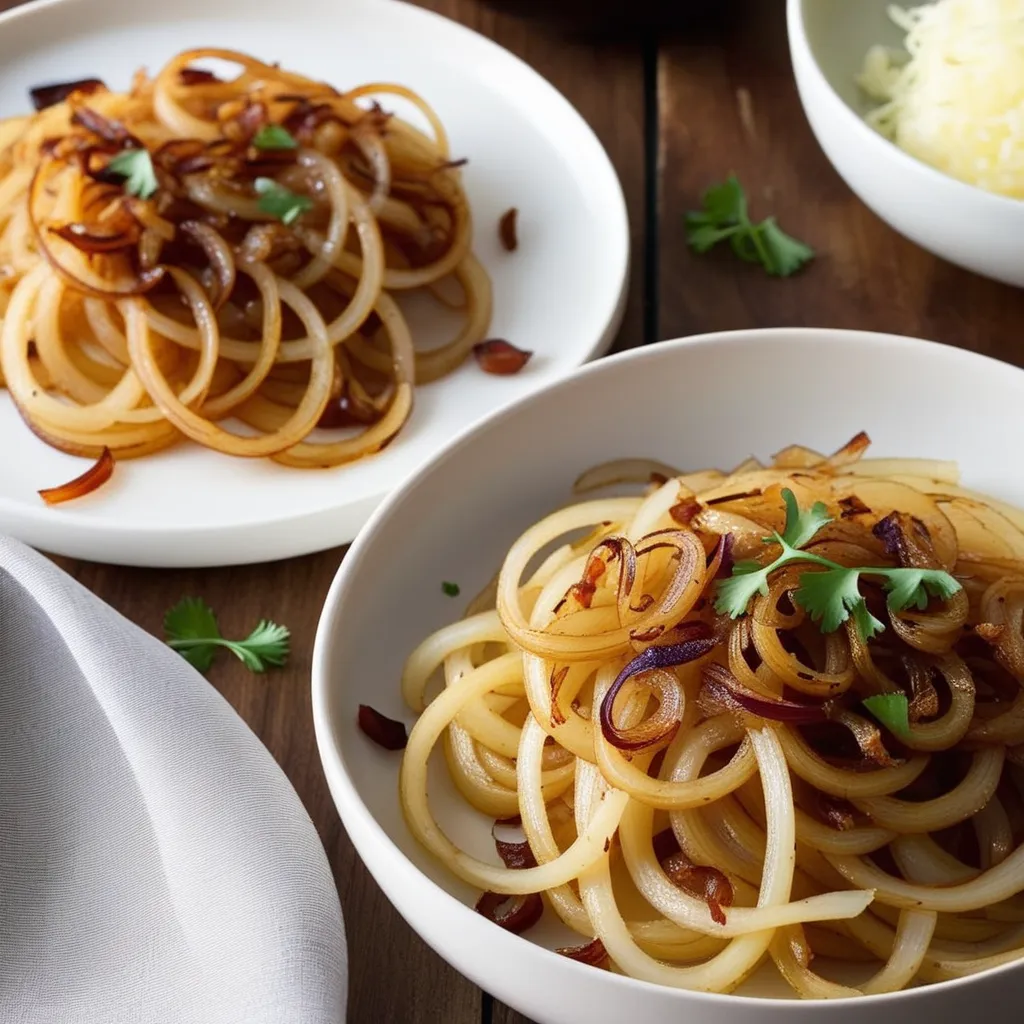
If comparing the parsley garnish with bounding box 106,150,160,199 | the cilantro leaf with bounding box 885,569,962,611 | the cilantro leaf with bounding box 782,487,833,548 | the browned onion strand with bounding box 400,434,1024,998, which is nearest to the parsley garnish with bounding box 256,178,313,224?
the parsley garnish with bounding box 106,150,160,199

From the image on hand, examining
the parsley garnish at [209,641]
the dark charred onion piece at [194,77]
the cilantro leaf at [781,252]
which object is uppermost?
the dark charred onion piece at [194,77]

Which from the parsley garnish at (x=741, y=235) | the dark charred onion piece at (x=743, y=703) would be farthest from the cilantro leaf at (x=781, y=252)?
the dark charred onion piece at (x=743, y=703)

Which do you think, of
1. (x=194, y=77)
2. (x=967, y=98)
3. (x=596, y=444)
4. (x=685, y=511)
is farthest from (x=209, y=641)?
(x=967, y=98)

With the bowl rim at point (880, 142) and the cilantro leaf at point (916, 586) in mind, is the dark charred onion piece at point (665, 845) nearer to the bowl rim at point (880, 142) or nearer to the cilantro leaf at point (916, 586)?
the cilantro leaf at point (916, 586)

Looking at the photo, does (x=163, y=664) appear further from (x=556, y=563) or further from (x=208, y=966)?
(x=556, y=563)

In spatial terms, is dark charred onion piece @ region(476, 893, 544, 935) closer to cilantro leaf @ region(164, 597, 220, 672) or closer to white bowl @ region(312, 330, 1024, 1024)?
white bowl @ region(312, 330, 1024, 1024)

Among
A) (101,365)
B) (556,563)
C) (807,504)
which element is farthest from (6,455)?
(807,504)
